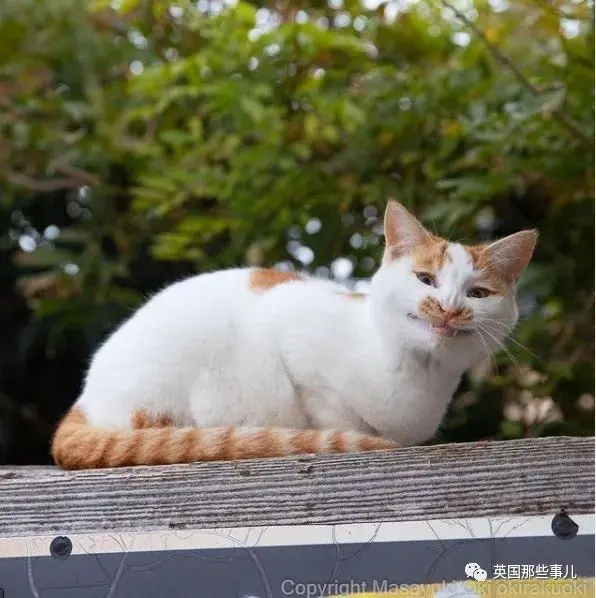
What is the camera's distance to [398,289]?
4.38ft

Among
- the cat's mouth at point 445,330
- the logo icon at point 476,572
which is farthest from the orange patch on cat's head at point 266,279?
the logo icon at point 476,572

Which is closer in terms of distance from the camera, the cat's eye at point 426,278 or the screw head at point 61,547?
the screw head at point 61,547

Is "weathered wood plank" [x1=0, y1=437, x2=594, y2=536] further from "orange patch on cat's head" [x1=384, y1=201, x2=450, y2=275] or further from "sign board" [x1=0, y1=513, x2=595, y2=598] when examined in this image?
"orange patch on cat's head" [x1=384, y1=201, x2=450, y2=275]

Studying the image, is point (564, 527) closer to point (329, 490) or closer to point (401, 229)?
point (329, 490)

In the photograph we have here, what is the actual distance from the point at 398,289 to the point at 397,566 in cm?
45

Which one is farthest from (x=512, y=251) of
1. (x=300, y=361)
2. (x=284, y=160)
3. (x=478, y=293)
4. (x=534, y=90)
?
(x=284, y=160)

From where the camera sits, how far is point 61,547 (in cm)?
113

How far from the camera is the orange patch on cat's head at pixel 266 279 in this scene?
1.58 metres

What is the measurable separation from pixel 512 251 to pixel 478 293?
0.09 metres

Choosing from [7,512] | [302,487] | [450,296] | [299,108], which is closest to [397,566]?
[302,487]

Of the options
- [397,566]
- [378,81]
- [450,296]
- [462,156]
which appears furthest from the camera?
[462,156]

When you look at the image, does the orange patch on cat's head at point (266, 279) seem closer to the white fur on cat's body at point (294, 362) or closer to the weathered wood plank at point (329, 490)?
the white fur on cat's body at point (294, 362)

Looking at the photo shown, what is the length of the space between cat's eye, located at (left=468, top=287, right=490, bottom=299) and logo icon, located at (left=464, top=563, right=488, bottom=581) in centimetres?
43

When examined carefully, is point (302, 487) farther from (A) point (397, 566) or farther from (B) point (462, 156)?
(B) point (462, 156)
